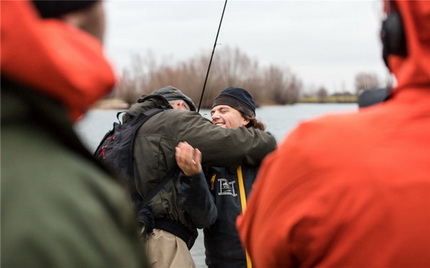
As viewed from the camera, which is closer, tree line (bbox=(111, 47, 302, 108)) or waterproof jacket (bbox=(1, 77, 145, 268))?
waterproof jacket (bbox=(1, 77, 145, 268))

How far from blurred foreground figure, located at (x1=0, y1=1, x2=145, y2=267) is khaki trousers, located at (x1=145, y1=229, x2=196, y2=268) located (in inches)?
102

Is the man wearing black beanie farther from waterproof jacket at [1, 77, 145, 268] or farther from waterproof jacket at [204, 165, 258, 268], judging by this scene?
waterproof jacket at [1, 77, 145, 268]

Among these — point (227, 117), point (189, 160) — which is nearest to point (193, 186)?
point (189, 160)

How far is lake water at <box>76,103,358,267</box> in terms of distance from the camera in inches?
90.8

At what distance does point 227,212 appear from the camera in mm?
4160

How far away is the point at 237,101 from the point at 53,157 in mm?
3267

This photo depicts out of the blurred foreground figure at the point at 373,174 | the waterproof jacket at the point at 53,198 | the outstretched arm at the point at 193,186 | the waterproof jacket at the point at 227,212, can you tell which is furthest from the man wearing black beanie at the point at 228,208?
the waterproof jacket at the point at 53,198

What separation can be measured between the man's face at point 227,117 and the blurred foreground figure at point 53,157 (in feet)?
10.2

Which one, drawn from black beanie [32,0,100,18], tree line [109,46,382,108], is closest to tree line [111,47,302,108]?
tree line [109,46,382,108]

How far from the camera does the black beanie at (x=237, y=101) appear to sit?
4582 millimetres

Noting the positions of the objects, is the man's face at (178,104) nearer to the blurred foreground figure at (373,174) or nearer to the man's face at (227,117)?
the man's face at (227,117)

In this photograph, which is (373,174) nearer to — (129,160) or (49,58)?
(49,58)

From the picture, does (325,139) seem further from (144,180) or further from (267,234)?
(144,180)

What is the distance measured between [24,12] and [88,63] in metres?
0.15
